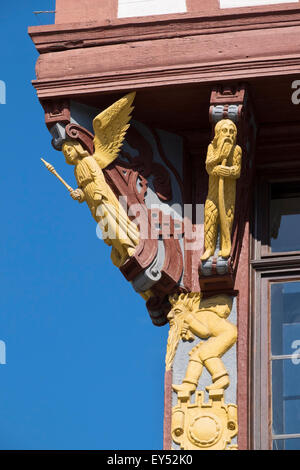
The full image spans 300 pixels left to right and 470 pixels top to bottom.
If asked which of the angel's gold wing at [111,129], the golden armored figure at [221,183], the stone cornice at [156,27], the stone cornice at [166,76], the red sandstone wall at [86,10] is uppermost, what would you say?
the red sandstone wall at [86,10]

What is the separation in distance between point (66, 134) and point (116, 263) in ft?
3.30

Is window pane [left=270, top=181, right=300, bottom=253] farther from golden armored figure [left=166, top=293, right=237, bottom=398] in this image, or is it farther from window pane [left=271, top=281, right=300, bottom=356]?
golden armored figure [left=166, top=293, right=237, bottom=398]

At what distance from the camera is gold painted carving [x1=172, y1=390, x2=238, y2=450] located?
1312 cm

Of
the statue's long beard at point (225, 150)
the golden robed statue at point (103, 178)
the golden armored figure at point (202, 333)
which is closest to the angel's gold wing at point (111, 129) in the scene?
the golden robed statue at point (103, 178)

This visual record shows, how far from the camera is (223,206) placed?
536 inches

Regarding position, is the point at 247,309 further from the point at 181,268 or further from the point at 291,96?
the point at 291,96

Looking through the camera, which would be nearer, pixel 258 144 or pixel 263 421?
pixel 263 421

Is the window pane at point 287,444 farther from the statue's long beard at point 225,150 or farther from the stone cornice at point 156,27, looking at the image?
the stone cornice at point 156,27

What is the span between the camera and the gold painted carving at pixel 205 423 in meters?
13.1

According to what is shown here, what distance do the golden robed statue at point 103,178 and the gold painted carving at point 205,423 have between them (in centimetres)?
118
